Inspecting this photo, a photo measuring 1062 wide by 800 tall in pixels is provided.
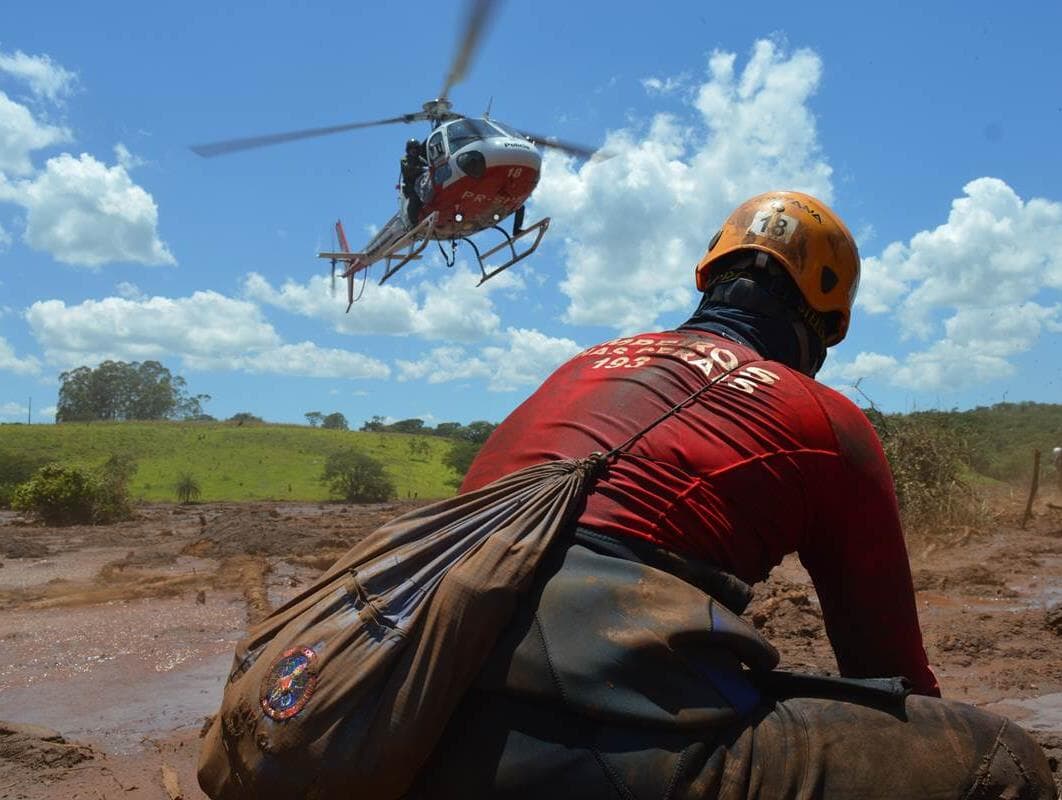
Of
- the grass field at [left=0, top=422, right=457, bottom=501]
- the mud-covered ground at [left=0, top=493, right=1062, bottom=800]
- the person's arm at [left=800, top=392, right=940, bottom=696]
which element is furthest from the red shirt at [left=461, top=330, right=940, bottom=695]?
the grass field at [left=0, top=422, right=457, bottom=501]

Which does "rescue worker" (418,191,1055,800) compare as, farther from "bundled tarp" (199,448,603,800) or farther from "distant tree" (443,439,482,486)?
"distant tree" (443,439,482,486)

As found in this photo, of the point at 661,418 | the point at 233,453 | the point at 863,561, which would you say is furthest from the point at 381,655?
the point at 233,453

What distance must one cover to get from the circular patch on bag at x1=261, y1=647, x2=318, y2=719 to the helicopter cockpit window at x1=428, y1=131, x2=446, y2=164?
1697 cm

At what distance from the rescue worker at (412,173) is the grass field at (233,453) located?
1586cm

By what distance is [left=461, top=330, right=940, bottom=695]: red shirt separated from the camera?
189cm

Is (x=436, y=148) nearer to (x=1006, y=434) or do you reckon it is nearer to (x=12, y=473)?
(x=12, y=473)

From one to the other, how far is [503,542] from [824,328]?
1.20m

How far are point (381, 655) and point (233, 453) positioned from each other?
44677 mm

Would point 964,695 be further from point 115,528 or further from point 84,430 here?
point 84,430

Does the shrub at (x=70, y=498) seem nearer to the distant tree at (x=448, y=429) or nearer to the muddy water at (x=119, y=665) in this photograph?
the muddy water at (x=119, y=665)

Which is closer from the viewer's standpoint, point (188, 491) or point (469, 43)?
point (469, 43)

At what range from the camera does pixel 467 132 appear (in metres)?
18.1

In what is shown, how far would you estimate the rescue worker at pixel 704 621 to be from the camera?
64.8 inches

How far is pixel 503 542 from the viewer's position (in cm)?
177
